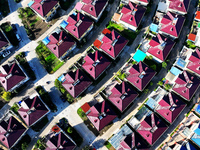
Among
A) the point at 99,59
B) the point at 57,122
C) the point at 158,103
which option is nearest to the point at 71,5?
the point at 99,59

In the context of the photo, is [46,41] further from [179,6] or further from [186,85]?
[186,85]

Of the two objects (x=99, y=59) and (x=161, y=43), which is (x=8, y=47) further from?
(x=161, y=43)

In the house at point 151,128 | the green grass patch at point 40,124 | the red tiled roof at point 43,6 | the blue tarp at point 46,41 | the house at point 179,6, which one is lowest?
the green grass patch at point 40,124

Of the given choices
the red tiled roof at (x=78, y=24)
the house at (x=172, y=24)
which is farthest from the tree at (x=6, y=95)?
the house at (x=172, y=24)

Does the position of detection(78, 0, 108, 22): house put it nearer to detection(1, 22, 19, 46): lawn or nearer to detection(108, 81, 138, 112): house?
detection(108, 81, 138, 112): house

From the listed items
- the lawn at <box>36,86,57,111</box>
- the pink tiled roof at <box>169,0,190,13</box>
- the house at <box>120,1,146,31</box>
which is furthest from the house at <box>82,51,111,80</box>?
the pink tiled roof at <box>169,0,190,13</box>

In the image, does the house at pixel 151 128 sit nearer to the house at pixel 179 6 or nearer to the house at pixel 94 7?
the house at pixel 179 6

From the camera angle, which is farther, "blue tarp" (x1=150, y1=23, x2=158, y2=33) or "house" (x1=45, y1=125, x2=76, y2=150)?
"blue tarp" (x1=150, y1=23, x2=158, y2=33)
